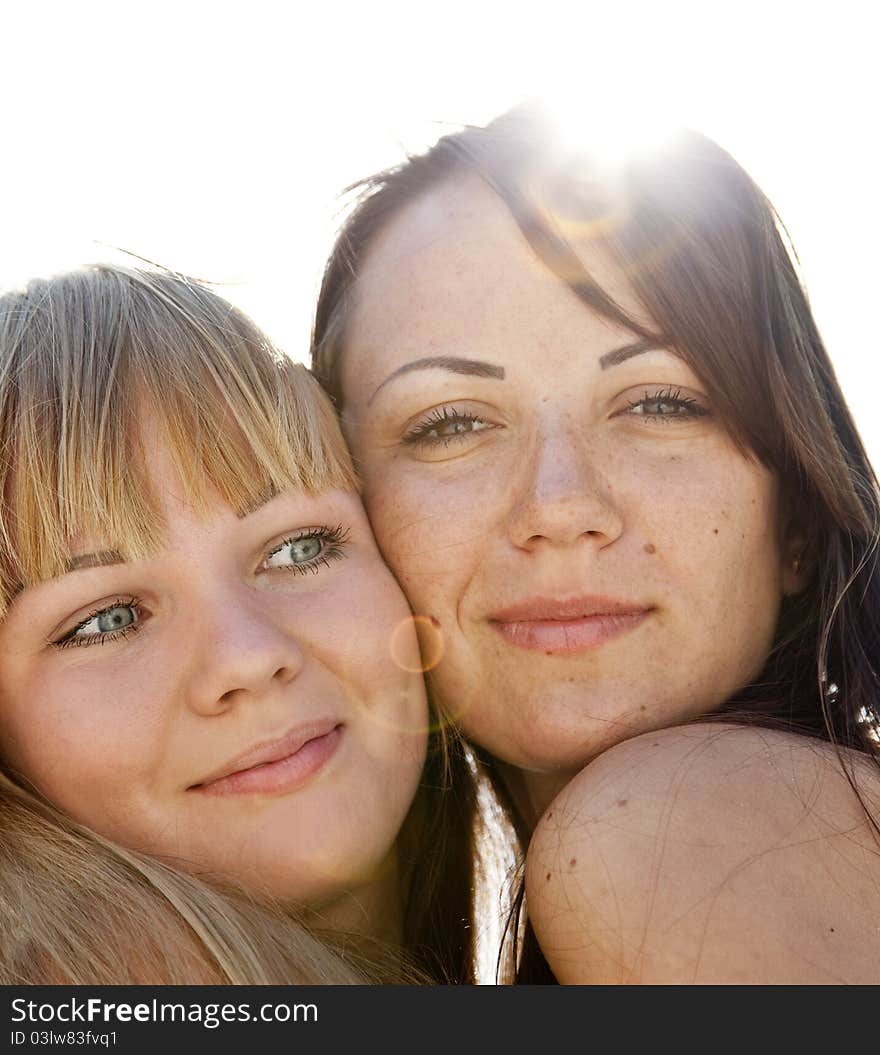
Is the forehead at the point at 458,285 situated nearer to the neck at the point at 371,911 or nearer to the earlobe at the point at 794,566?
the earlobe at the point at 794,566

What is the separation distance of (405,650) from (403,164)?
5.01 ft

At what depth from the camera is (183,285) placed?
9.70 feet

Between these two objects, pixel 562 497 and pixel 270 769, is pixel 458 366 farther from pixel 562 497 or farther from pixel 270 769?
pixel 270 769

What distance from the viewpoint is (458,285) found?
2.93 m

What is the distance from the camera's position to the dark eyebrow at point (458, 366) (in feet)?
9.29

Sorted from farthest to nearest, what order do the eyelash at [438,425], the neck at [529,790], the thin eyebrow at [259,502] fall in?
the neck at [529,790] → the eyelash at [438,425] → the thin eyebrow at [259,502]

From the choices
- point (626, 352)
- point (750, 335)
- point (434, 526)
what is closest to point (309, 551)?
point (434, 526)

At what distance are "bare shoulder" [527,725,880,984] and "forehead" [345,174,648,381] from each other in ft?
3.90

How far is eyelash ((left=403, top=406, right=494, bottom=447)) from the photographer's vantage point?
2.93 meters

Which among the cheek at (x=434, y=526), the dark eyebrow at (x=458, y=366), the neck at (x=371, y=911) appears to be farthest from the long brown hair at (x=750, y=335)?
the neck at (x=371, y=911)

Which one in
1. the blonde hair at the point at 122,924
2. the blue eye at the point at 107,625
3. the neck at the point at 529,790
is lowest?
the neck at the point at 529,790

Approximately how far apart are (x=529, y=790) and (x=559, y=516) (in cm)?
107

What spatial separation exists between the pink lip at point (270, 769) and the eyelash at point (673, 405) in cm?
116

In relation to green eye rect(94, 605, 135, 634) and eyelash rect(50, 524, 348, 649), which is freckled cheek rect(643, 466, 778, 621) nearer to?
eyelash rect(50, 524, 348, 649)
